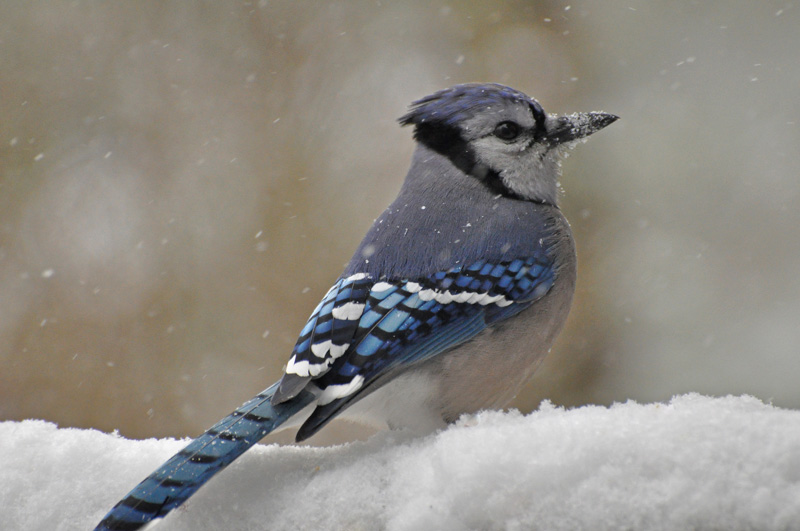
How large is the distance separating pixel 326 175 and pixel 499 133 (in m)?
1.87

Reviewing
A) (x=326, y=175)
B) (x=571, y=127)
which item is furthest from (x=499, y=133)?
(x=326, y=175)

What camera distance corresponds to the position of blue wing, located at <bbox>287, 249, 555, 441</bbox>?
A: 1289 mm

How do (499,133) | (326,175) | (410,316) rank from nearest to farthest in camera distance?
(410,316) < (499,133) < (326,175)

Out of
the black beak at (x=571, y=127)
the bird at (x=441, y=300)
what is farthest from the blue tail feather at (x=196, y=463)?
the black beak at (x=571, y=127)

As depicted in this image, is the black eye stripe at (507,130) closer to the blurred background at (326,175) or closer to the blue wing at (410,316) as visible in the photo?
the blue wing at (410,316)

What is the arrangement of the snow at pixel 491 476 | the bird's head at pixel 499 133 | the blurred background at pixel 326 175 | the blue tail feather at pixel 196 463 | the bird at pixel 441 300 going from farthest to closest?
the blurred background at pixel 326 175
the bird's head at pixel 499 133
the bird at pixel 441 300
the blue tail feather at pixel 196 463
the snow at pixel 491 476

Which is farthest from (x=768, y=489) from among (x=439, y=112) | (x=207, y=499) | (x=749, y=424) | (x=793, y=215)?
(x=793, y=215)

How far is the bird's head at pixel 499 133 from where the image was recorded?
1.71 meters

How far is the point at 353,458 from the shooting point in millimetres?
1208

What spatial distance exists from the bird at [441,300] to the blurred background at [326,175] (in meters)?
1.67

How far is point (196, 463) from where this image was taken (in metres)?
1.11

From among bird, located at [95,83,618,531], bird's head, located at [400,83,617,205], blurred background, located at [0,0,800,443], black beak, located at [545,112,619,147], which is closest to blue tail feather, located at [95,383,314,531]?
bird, located at [95,83,618,531]

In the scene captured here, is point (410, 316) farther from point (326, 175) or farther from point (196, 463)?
point (326, 175)

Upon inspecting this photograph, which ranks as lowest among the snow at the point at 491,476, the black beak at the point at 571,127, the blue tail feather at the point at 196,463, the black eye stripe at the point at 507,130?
the snow at the point at 491,476
